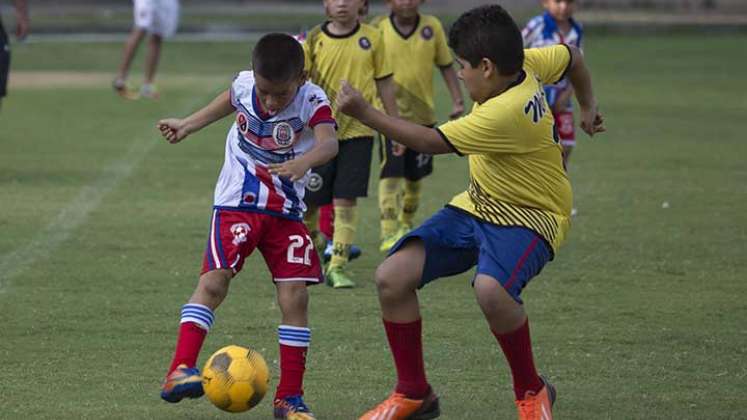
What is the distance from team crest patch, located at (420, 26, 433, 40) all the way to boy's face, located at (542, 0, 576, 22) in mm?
1400

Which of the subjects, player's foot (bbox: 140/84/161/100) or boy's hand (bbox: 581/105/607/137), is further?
player's foot (bbox: 140/84/161/100)

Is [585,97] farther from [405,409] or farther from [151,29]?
[151,29]

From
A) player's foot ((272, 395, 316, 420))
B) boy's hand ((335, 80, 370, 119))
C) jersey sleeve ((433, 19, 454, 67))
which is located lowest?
jersey sleeve ((433, 19, 454, 67))

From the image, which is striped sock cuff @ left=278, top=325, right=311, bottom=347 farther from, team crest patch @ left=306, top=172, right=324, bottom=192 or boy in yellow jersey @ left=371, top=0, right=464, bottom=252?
boy in yellow jersey @ left=371, top=0, right=464, bottom=252

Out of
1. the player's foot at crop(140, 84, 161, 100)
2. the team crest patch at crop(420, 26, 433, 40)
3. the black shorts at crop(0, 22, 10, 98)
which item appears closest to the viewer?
the team crest patch at crop(420, 26, 433, 40)

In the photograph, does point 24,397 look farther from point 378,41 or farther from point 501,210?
point 378,41

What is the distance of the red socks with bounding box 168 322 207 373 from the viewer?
6113 millimetres

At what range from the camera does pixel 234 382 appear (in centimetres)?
599

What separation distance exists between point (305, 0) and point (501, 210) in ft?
143

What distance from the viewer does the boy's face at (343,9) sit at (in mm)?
9494

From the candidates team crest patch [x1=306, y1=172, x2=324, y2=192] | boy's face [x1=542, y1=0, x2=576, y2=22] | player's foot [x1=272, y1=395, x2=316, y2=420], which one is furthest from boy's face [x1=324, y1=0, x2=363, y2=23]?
player's foot [x1=272, y1=395, x2=316, y2=420]

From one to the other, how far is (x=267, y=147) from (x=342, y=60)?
326 centimetres

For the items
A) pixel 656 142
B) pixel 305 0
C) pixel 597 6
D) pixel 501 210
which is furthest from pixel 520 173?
pixel 305 0

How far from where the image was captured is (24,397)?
653cm
